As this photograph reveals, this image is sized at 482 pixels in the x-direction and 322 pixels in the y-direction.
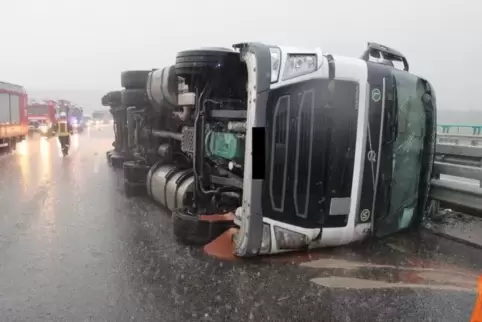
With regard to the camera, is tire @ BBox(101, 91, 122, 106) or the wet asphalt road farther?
tire @ BBox(101, 91, 122, 106)

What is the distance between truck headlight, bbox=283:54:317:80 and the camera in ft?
12.9

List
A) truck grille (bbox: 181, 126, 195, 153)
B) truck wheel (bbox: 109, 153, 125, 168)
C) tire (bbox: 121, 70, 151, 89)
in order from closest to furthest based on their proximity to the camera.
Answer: truck grille (bbox: 181, 126, 195, 153), tire (bbox: 121, 70, 151, 89), truck wheel (bbox: 109, 153, 125, 168)

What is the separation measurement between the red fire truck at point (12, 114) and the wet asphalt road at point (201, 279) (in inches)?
465

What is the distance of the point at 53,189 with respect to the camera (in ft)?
26.1

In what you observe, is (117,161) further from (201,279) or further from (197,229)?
(201,279)

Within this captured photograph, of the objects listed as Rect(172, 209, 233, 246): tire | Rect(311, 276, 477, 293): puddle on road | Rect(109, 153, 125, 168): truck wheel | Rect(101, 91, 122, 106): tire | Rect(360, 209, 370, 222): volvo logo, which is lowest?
Rect(109, 153, 125, 168): truck wheel

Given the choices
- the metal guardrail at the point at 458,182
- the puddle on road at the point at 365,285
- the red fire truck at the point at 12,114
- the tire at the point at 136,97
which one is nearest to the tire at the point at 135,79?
the tire at the point at 136,97

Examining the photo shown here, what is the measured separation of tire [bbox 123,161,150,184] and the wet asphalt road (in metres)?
1.77

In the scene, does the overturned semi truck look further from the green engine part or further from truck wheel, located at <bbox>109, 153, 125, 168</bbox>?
truck wheel, located at <bbox>109, 153, 125, 168</bbox>

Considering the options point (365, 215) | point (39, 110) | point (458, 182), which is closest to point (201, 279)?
point (365, 215)

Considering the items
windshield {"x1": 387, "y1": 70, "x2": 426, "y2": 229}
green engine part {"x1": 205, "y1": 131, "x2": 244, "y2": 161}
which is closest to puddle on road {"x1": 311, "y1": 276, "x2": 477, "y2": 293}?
windshield {"x1": 387, "y1": 70, "x2": 426, "y2": 229}

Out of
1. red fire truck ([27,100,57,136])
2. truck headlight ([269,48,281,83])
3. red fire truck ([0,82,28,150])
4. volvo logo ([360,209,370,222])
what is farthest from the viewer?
red fire truck ([27,100,57,136])

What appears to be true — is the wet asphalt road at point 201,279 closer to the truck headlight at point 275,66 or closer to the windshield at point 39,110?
the truck headlight at point 275,66

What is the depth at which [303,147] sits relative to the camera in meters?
4.07
